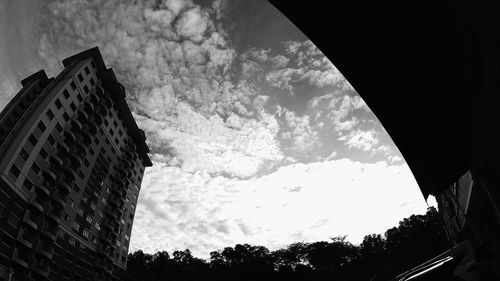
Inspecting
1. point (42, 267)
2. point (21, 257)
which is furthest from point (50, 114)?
point (42, 267)

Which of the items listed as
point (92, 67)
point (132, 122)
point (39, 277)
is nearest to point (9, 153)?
point (39, 277)

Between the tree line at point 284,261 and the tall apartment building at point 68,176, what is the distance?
13.5 meters

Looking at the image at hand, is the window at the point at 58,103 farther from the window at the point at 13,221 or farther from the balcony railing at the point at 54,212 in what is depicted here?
the window at the point at 13,221

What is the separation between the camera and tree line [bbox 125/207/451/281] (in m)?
59.7

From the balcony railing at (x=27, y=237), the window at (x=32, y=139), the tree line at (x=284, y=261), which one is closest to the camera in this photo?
the balcony railing at (x=27, y=237)

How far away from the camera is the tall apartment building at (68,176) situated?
28.3 meters

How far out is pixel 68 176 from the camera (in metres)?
36.6

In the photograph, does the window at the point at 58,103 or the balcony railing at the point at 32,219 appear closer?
the balcony railing at the point at 32,219

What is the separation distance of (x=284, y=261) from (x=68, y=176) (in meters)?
59.7

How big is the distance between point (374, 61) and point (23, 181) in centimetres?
3576

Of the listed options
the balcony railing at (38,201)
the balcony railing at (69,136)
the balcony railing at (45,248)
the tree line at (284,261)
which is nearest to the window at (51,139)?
the balcony railing at (69,136)

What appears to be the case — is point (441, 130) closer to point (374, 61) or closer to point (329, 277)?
point (374, 61)

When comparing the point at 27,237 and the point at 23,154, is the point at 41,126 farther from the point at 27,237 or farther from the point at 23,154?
the point at 27,237

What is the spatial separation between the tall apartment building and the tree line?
44.3ft
